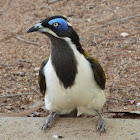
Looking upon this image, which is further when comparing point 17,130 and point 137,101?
point 137,101

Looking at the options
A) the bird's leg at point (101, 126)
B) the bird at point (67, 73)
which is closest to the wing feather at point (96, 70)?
the bird at point (67, 73)

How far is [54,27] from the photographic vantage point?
128 inches

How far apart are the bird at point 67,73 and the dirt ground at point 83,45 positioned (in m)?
1.04

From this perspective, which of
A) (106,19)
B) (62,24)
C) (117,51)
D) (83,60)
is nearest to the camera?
(62,24)

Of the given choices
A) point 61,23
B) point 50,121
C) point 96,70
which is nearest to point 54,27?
point 61,23

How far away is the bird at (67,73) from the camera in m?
3.31

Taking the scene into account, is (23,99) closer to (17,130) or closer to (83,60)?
(17,130)

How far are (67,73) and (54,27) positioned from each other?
547 mm

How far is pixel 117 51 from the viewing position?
6.16m

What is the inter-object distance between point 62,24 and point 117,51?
306 cm

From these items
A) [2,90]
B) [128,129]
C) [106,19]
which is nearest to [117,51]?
[106,19]

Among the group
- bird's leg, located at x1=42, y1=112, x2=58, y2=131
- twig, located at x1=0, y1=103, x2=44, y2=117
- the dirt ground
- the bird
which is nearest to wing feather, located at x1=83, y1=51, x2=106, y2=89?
the bird

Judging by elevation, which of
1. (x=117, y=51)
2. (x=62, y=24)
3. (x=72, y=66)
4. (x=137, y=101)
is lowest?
(x=137, y=101)

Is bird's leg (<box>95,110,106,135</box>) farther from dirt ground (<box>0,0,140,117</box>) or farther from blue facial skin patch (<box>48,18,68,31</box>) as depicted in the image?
blue facial skin patch (<box>48,18,68,31</box>)
